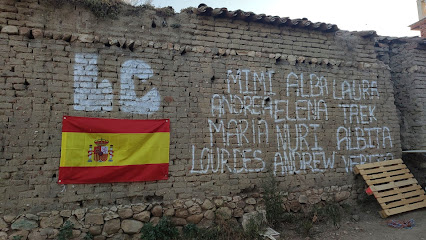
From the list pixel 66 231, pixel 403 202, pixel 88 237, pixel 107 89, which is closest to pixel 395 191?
pixel 403 202

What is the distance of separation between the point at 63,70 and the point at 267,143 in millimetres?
4076

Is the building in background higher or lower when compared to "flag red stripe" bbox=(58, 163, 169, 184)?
higher

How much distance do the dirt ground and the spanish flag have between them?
2803 mm

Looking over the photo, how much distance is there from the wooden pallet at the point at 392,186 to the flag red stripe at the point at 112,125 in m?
4.47

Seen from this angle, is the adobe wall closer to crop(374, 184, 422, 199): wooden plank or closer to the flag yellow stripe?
the flag yellow stripe

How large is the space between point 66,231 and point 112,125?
184 centimetres

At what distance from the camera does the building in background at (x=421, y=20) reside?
1122cm

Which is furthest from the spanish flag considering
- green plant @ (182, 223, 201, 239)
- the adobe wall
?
green plant @ (182, 223, 201, 239)

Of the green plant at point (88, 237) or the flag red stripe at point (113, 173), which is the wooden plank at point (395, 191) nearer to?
the flag red stripe at point (113, 173)

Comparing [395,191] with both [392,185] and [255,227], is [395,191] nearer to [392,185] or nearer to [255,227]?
[392,185]

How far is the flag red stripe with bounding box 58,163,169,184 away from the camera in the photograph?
4.50m

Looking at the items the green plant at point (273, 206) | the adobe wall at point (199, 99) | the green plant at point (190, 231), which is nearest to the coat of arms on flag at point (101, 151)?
the adobe wall at point (199, 99)

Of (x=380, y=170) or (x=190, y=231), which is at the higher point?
(x=380, y=170)

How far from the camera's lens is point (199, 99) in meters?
5.33
